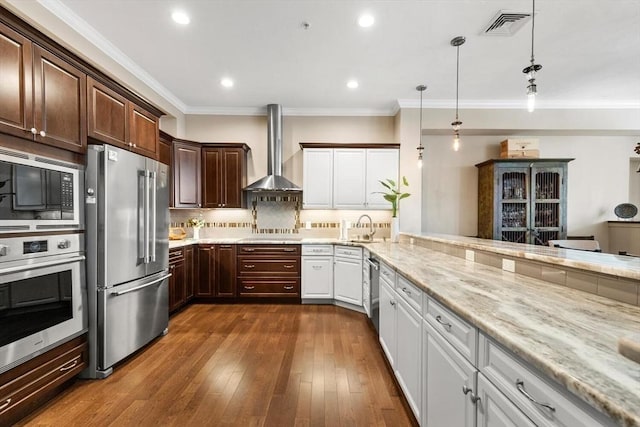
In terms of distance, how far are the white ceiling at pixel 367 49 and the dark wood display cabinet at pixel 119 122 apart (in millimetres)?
753

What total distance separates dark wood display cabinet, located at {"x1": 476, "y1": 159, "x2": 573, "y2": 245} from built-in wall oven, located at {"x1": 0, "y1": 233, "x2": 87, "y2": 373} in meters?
5.00

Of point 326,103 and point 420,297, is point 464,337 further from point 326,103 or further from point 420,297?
point 326,103

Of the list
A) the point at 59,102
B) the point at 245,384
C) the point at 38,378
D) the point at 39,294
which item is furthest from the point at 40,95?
the point at 245,384

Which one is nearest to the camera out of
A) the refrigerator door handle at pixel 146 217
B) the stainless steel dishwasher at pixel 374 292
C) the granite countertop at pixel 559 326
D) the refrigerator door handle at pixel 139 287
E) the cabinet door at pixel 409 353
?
the granite countertop at pixel 559 326

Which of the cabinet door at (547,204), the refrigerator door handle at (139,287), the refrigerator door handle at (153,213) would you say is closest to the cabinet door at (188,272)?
the refrigerator door handle at (139,287)

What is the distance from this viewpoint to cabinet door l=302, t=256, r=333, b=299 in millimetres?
4082

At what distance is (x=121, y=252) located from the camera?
7.71ft

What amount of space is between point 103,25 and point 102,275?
229cm

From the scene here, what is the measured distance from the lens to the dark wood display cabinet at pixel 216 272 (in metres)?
4.09

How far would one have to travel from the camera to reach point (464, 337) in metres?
1.14

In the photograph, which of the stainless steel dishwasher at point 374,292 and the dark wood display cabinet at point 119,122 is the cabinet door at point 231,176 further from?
the stainless steel dishwasher at point 374,292

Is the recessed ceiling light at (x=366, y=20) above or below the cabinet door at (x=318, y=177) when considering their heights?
above

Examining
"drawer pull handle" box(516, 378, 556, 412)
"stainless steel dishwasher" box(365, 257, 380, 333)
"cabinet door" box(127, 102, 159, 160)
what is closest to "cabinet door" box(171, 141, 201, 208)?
"cabinet door" box(127, 102, 159, 160)

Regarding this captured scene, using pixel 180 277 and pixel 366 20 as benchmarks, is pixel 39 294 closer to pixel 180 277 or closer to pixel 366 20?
pixel 180 277
